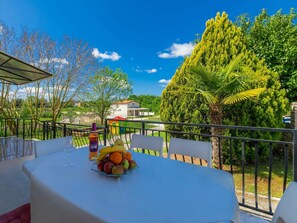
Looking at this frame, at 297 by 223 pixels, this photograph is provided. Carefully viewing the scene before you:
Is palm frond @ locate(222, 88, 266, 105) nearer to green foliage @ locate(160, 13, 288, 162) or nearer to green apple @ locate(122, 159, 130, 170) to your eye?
green foliage @ locate(160, 13, 288, 162)

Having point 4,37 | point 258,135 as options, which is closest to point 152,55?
point 4,37

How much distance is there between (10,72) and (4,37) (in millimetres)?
4898

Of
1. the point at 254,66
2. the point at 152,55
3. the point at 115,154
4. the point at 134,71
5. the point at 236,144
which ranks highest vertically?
the point at 152,55

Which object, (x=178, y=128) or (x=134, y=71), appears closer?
(x=178, y=128)

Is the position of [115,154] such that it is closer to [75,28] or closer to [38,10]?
[38,10]

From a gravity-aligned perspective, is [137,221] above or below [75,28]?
below

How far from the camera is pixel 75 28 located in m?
9.40

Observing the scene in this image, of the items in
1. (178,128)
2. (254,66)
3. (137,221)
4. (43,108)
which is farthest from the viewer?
(43,108)

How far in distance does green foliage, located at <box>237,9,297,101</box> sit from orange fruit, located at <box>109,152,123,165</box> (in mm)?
6751

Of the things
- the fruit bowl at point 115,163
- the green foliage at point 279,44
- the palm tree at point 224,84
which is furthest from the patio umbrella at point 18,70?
the green foliage at point 279,44

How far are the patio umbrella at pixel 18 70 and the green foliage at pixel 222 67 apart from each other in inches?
122

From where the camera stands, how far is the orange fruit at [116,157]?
3.82ft

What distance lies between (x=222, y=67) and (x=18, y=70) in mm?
4308

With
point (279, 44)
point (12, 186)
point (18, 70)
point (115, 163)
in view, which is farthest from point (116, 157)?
point (279, 44)
